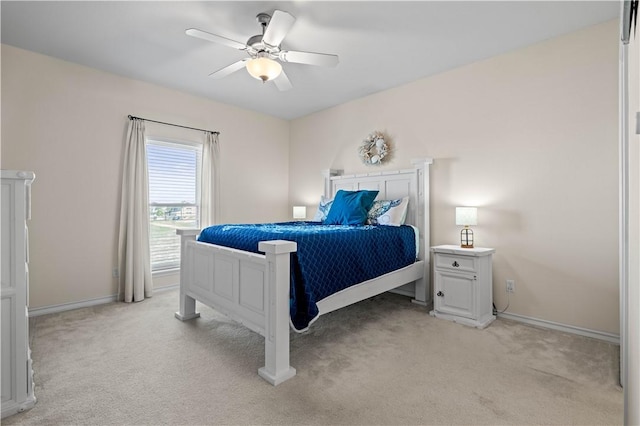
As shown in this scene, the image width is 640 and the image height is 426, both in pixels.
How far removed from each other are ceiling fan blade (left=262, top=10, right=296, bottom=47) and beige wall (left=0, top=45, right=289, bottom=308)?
→ 2.24 metres

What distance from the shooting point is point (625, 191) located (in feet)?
6.03

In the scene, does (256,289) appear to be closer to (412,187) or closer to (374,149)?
(412,187)

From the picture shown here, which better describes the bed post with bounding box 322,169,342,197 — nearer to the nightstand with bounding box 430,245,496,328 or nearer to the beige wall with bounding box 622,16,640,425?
the nightstand with bounding box 430,245,496,328

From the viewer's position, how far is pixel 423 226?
3.67 meters

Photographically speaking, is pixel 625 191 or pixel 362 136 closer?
pixel 625 191

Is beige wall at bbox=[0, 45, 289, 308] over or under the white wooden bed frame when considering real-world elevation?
over

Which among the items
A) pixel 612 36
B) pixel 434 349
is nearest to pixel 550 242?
pixel 434 349

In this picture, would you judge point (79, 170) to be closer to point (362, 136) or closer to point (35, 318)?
point (35, 318)

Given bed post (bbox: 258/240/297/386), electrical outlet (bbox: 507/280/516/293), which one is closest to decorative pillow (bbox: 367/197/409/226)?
electrical outlet (bbox: 507/280/516/293)

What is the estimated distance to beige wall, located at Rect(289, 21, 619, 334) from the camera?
265 cm

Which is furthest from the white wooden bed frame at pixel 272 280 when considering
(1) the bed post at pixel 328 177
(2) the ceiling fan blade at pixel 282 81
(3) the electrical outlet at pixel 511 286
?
(2) the ceiling fan blade at pixel 282 81

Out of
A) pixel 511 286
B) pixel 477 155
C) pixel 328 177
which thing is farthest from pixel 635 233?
pixel 328 177

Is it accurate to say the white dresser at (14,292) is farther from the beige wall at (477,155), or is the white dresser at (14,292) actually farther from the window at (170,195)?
the window at (170,195)

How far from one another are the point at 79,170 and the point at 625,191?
4568 millimetres
